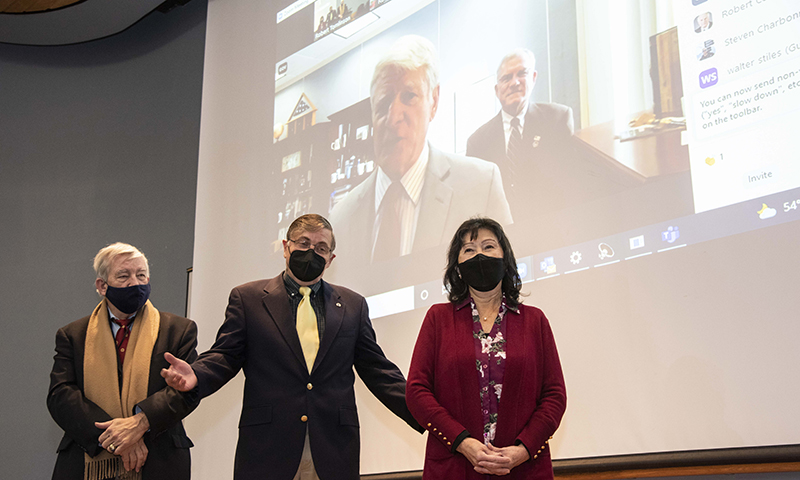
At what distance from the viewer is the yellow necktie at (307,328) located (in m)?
2.28

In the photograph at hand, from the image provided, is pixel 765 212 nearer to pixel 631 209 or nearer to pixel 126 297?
pixel 631 209

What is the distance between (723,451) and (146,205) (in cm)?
454

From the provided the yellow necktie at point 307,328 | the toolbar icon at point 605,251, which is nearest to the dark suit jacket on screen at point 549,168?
the toolbar icon at point 605,251

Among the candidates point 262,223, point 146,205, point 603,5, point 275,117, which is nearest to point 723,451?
point 603,5

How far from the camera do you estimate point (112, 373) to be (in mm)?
2377

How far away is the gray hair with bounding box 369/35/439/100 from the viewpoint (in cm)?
331

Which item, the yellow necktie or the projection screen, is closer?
the projection screen

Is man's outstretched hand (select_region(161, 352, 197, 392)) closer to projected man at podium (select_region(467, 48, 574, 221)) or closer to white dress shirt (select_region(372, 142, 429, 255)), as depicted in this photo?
white dress shirt (select_region(372, 142, 429, 255))

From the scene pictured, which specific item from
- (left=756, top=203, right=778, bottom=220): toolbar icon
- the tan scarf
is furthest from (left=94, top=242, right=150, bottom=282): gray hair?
(left=756, top=203, right=778, bottom=220): toolbar icon

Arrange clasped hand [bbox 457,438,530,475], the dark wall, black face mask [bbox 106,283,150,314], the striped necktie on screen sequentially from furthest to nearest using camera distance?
1. the dark wall
2. the striped necktie on screen
3. black face mask [bbox 106,283,150,314]
4. clasped hand [bbox 457,438,530,475]

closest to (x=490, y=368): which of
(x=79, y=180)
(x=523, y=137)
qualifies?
(x=523, y=137)

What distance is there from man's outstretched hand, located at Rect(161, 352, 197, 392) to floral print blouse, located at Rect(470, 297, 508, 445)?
0.90 meters

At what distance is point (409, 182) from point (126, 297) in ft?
4.65

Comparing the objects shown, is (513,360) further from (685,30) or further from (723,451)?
(685,30)
